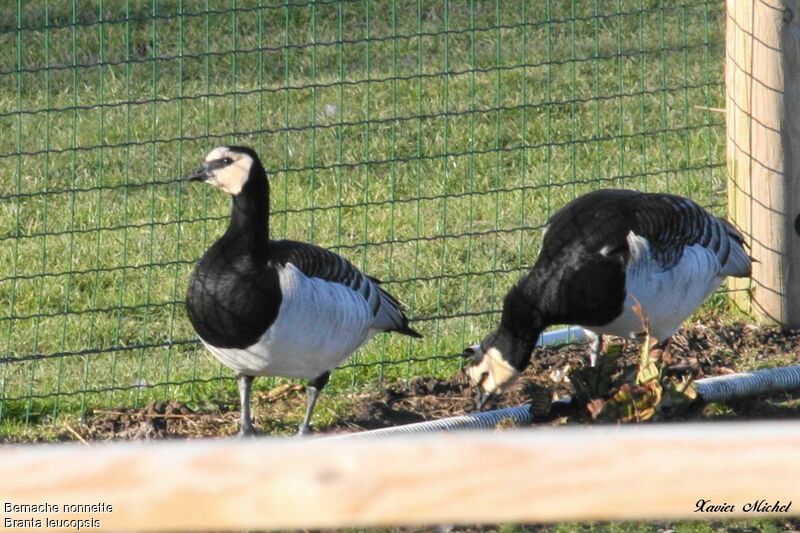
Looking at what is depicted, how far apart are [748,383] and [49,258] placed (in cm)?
382

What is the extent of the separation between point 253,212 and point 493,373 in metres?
1.20

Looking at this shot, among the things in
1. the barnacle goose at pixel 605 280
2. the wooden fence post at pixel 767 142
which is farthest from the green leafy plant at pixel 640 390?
the wooden fence post at pixel 767 142

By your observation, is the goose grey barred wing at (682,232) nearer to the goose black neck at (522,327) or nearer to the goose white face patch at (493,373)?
the goose black neck at (522,327)

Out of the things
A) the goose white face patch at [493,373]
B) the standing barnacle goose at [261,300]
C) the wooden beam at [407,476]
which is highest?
the wooden beam at [407,476]

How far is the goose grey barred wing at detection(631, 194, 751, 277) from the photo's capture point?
580 cm

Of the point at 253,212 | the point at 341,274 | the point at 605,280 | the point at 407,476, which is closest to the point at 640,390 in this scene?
the point at 605,280

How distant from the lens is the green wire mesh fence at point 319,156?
247 inches

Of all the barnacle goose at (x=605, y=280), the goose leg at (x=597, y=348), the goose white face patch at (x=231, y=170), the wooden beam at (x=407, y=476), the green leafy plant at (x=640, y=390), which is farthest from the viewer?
the goose leg at (x=597, y=348)

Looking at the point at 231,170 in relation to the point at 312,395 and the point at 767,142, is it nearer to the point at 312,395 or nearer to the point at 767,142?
the point at 312,395

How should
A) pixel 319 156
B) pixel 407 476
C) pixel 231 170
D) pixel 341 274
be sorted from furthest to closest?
pixel 319 156 < pixel 341 274 < pixel 231 170 < pixel 407 476

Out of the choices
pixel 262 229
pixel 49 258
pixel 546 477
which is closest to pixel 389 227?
pixel 49 258

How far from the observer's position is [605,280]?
18.5ft

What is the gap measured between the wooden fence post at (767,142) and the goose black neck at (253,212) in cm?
238

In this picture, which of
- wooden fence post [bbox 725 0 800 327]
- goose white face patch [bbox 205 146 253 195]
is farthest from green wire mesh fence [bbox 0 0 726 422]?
goose white face patch [bbox 205 146 253 195]
